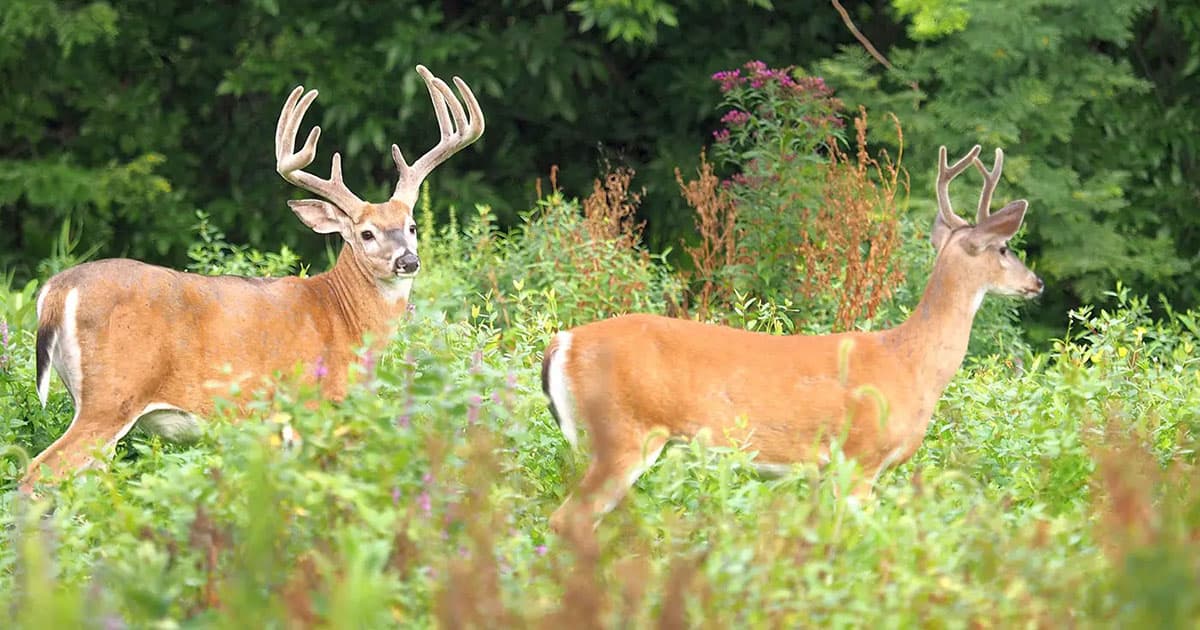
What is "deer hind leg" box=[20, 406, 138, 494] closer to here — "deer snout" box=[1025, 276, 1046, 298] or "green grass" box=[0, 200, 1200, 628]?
"green grass" box=[0, 200, 1200, 628]

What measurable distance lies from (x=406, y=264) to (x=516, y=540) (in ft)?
8.36

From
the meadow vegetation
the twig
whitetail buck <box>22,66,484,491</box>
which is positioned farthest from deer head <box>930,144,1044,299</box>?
the twig

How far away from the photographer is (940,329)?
16.7 ft

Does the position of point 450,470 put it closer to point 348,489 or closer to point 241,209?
point 348,489

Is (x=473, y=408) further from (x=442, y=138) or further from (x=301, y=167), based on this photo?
(x=442, y=138)

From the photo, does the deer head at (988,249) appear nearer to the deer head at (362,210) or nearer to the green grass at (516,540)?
the green grass at (516,540)

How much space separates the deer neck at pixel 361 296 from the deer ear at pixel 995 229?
2.03m

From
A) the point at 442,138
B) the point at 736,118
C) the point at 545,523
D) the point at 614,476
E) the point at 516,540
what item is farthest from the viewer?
the point at 736,118

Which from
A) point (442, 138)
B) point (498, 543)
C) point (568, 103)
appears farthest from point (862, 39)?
point (498, 543)

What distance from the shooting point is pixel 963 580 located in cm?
346

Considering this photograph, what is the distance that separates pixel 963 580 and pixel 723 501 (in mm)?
713

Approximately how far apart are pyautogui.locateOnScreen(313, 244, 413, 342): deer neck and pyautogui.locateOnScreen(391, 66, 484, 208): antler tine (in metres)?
0.34

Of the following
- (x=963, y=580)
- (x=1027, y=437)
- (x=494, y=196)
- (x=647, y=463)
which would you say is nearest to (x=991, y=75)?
(x=494, y=196)

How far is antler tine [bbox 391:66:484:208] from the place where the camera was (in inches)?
253
